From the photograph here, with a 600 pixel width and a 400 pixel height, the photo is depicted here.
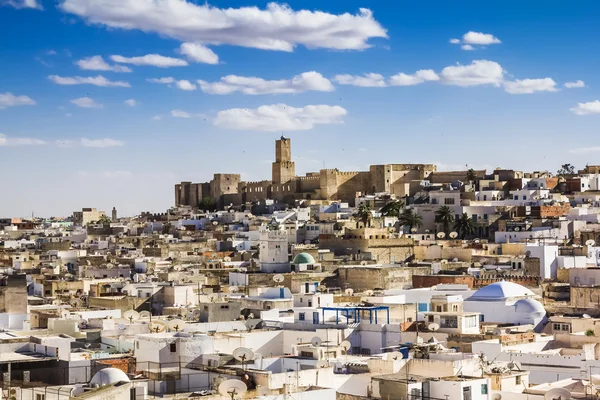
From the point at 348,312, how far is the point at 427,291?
7.05 meters

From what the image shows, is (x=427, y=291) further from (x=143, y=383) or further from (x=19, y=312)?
(x=143, y=383)

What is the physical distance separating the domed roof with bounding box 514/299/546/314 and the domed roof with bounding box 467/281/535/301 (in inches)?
33.9

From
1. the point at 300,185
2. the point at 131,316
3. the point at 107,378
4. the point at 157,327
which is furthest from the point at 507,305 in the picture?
the point at 300,185

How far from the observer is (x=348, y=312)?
84.4 ft

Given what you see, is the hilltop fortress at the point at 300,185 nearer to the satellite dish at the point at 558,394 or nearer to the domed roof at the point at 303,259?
the domed roof at the point at 303,259

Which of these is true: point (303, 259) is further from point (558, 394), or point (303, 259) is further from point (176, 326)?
point (558, 394)

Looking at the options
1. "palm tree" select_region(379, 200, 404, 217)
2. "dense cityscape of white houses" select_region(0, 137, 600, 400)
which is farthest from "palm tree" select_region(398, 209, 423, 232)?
"palm tree" select_region(379, 200, 404, 217)

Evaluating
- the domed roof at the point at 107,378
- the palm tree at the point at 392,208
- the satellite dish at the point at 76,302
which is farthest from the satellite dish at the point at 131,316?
the palm tree at the point at 392,208

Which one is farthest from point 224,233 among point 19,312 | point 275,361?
point 275,361

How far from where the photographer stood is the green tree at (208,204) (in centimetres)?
8069

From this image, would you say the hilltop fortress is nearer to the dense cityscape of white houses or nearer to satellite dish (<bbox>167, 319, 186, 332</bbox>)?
the dense cityscape of white houses

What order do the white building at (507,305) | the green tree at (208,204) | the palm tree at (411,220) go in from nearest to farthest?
the white building at (507,305)
the palm tree at (411,220)
the green tree at (208,204)

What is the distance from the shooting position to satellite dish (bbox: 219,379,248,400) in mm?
15250

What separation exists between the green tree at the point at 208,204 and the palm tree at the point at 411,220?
86.7 feet
